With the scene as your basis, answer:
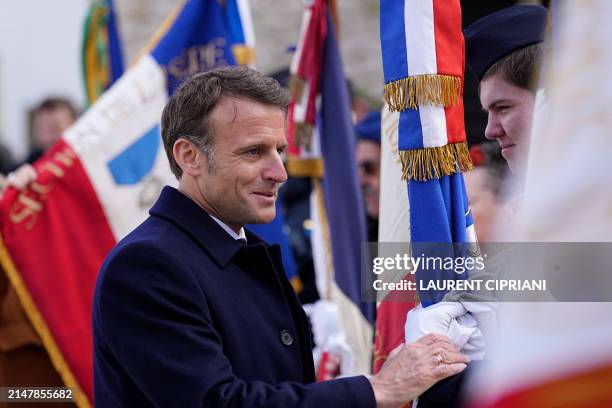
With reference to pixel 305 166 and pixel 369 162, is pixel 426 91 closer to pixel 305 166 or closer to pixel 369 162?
pixel 305 166

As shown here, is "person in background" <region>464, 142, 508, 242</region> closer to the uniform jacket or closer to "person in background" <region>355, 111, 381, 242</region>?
the uniform jacket

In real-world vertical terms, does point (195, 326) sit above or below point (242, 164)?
below

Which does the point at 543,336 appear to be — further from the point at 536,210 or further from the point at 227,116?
the point at 227,116

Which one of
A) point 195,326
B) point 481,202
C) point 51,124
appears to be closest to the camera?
point 195,326

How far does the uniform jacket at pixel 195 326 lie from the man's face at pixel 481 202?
0.92 metres

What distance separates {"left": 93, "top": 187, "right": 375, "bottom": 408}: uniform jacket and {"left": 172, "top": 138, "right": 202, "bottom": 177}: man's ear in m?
0.07

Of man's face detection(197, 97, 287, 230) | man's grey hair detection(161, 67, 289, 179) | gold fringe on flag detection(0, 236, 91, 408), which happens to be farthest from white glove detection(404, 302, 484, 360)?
gold fringe on flag detection(0, 236, 91, 408)

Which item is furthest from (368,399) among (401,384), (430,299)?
(430,299)

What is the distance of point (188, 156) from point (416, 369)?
772 mm

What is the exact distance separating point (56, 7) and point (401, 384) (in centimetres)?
865

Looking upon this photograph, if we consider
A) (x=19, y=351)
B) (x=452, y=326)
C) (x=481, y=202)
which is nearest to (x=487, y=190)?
(x=481, y=202)

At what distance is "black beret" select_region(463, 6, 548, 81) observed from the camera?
96.6 inches

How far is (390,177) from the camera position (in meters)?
2.74

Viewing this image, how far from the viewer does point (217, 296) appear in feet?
6.59
